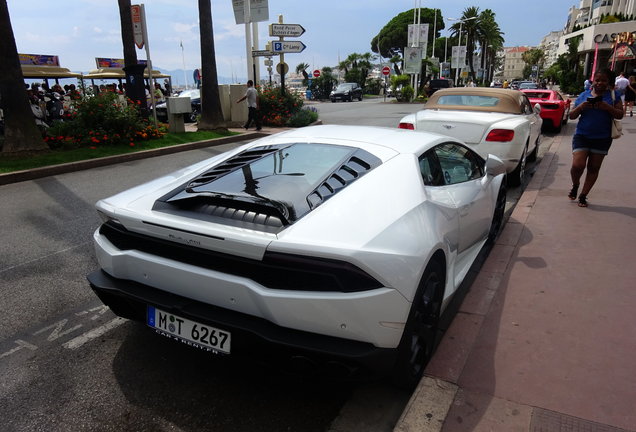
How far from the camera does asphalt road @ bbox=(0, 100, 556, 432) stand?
239cm

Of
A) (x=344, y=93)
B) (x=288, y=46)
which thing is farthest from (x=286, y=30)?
(x=344, y=93)

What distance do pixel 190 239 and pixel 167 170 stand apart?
756cm

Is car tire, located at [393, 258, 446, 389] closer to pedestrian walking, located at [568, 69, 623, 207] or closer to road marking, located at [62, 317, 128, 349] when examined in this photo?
road marking, located at [62, 317, 128, 349]

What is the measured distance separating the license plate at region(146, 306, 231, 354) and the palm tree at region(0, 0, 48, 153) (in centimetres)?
920

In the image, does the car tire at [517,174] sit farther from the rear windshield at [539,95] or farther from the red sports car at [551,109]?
the rear windshield at [539,95]

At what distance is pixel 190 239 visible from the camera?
2326 millimetres

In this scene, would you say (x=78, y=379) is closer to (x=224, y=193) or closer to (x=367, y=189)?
(x=224, y=193)

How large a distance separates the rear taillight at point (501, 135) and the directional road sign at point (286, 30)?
12.5m

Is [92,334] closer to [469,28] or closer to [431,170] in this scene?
[431,170]

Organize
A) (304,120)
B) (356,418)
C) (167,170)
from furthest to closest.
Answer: (304,120) < (167,170) < (356,418)

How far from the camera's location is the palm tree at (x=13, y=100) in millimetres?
9195

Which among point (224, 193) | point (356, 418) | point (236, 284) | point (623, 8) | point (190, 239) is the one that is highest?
point (623, 8)

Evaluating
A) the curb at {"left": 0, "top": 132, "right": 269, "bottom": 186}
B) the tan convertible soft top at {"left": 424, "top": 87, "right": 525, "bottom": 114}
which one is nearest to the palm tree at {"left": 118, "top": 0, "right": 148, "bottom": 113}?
the curb at {"left": 0, "top": 132, "right": 269, "bottom": 186}

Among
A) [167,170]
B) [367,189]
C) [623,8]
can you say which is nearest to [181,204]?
[367,189]
